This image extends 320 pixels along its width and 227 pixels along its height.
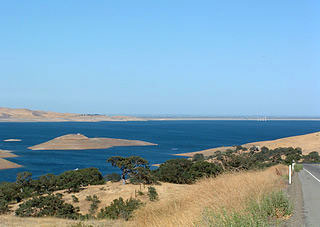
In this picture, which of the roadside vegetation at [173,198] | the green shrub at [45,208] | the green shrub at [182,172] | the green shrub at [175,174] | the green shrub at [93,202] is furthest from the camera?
the green shrub at [175,174]

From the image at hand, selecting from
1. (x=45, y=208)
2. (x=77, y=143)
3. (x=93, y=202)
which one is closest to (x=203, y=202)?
(x=45, y=208)

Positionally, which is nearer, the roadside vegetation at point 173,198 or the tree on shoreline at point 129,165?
the roadside vegetation at point 173,198

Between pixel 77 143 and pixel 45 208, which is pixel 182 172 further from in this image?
pixel 77 143

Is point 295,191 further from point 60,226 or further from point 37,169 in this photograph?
point 37,169

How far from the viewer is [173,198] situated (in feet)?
45.7

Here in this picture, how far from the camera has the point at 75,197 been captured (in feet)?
104

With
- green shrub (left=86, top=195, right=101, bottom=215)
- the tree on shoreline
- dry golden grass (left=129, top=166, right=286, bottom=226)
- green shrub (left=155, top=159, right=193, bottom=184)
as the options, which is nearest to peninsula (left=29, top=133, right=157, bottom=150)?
the tree on shoreline

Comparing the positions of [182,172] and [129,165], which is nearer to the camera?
[129,165]

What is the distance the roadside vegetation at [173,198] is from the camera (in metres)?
9.23

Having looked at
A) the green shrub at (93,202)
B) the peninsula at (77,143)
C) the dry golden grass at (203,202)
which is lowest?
the peninsula at (77,143)

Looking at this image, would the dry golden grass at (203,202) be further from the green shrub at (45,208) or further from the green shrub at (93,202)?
the green shrub at (93,202)

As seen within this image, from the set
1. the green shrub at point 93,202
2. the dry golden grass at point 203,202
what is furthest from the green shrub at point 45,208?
the dry golden grass at point 203,202

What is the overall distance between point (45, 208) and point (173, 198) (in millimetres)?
16571

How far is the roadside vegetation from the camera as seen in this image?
923cm
